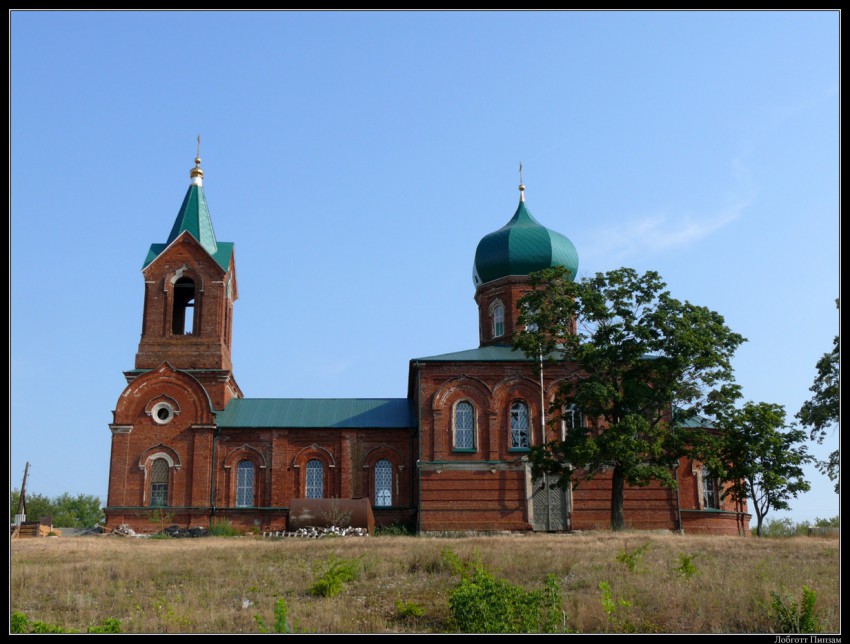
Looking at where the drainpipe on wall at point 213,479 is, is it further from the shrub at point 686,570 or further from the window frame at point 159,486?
the shrub at point 686,570

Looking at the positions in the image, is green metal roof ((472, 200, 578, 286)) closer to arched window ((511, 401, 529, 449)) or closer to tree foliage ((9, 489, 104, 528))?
arched window ((511, 401, 529, 449))

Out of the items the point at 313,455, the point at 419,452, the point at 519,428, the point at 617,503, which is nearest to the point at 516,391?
the point at 519,428

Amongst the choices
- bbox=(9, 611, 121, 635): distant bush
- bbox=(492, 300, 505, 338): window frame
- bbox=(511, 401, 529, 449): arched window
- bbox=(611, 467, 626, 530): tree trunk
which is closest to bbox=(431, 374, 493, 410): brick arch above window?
bbox=(511, 401, 529, 449): arched window

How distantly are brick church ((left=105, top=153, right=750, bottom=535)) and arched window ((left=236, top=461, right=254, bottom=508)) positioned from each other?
47 mm

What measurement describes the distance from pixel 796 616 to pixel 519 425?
2269cm

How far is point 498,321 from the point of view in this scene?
39875 millimetres

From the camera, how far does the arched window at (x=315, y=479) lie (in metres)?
37.3

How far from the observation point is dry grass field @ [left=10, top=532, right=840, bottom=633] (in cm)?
1330

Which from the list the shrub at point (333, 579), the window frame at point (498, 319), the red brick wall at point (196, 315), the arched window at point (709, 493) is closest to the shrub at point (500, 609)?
the shrub at point (333, 579)

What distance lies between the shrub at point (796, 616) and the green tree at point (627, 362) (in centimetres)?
1596

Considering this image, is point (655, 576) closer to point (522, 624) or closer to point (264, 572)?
point (522, 624)

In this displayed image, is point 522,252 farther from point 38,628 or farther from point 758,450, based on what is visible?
point 38,628

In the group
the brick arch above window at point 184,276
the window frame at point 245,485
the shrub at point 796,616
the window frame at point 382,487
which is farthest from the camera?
the brick arch above window at point 184,276

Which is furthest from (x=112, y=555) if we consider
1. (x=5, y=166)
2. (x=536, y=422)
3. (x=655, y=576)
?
(x=536, y=422)
